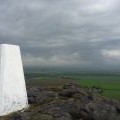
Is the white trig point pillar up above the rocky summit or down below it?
above

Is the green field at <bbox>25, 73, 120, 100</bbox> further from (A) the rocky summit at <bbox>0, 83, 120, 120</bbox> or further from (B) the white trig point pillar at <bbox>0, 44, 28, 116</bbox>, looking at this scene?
(B) the white trig point pillar at <bbox>0, 44, 28, 116</bbox>

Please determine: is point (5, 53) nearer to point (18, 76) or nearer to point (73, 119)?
point (18, 76)

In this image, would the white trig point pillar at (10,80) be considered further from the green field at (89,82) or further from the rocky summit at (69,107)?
the green field at (89,82)

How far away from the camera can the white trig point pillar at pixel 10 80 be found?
17641 mm

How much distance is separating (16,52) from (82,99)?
532 cm

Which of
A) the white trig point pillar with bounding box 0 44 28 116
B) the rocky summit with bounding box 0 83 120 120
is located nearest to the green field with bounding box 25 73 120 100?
the rocky summit with bounding box 0 83 120 120

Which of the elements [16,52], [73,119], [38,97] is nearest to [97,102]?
[73,119]

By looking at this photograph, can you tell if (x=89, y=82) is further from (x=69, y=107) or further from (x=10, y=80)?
(x=10, y=80)

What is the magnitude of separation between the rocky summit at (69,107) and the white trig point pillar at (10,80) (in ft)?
1.86

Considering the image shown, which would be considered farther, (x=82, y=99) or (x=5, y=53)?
(x=82, y=99)

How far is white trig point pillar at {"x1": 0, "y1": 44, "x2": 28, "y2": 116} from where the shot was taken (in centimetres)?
1764

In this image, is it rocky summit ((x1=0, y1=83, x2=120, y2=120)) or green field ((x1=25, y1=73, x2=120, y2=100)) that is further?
green field ((x1=25, y1=73, x2=120, y2=100))

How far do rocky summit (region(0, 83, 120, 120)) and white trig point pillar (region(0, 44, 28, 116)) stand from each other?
1.86 ft

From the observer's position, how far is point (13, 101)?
18.0 meters
